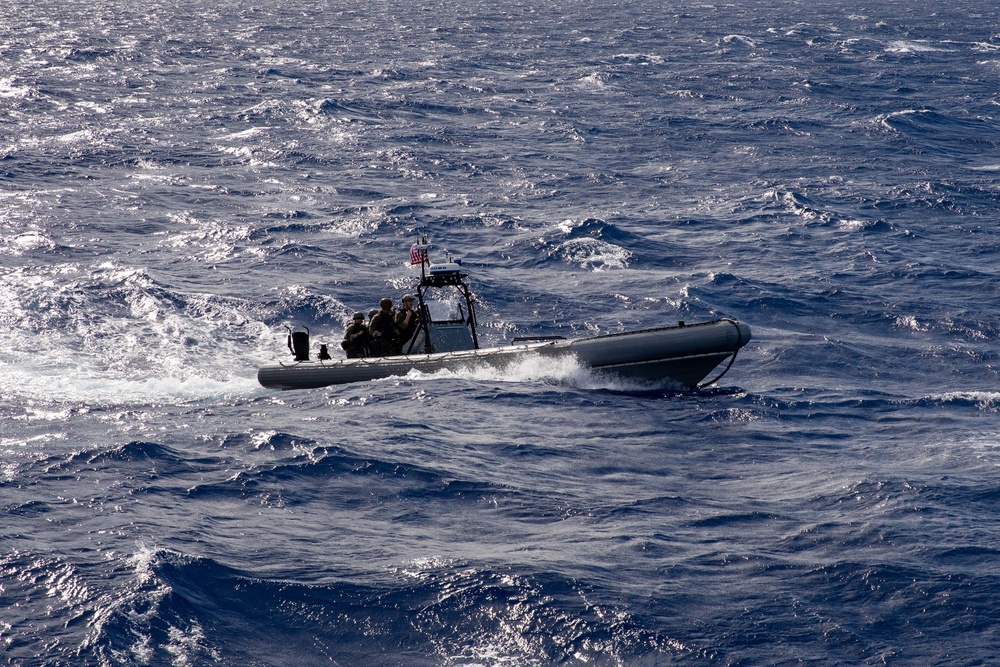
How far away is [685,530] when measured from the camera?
571 inches

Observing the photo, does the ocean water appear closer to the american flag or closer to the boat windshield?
the boat windshield

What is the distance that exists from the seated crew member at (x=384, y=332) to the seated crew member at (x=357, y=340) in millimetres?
142

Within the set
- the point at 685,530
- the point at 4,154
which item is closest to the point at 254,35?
the point at 4,154

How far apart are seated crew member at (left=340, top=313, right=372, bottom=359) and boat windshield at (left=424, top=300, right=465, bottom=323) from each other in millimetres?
1337

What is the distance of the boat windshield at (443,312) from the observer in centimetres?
2322

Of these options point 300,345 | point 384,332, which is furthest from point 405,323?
point 300,345

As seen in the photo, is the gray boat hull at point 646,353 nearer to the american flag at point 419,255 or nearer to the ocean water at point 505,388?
the ocean water at point 505,388

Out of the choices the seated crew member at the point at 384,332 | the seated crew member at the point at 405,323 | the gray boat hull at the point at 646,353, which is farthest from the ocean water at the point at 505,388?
the seated crew member at the point at 405,323

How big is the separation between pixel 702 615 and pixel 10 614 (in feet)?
23.4

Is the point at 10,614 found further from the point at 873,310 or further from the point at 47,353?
the point at 873,310

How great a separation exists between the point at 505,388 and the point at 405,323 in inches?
133

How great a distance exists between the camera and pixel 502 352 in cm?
2125

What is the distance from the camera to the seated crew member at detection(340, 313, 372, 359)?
22891mm

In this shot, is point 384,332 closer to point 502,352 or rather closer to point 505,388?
point 502,352
